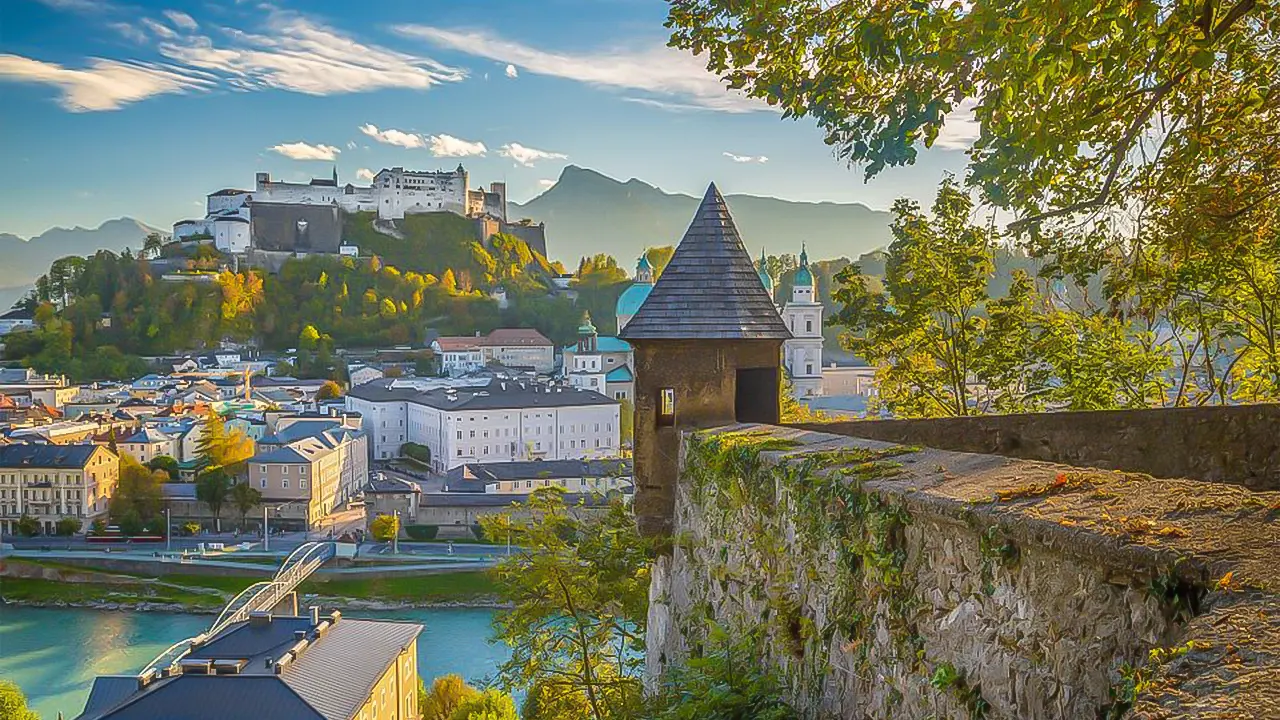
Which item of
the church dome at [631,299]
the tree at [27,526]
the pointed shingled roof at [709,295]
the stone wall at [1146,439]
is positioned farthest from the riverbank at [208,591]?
the stone wall at [1146,439]

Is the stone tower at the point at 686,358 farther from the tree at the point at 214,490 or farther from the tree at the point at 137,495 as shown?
the tree at the point at 137,495

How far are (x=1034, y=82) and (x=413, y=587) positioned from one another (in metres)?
39.3

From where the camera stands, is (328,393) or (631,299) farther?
(328,393)

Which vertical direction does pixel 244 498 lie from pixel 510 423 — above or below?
below

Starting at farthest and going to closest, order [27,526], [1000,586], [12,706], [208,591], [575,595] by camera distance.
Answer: [27,526] < [208,591] < [12,706] < [575,595] < [1000,586]

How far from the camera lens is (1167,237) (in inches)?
288

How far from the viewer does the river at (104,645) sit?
31.7 metres

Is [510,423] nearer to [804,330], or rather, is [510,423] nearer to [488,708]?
[804,330]

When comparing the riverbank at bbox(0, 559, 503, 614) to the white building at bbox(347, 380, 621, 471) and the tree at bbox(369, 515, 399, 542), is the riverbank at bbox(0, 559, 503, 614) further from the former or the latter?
the white building at bbox(347, 380, 621, 471)

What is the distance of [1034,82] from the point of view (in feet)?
15.0

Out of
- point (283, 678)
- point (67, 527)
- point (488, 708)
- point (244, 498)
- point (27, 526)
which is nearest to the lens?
point (283, 678)

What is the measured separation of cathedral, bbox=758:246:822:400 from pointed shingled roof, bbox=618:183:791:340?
26.9 meters

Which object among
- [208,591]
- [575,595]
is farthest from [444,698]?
[575,595]

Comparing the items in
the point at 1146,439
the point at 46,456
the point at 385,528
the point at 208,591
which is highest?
the point at 1146,439
